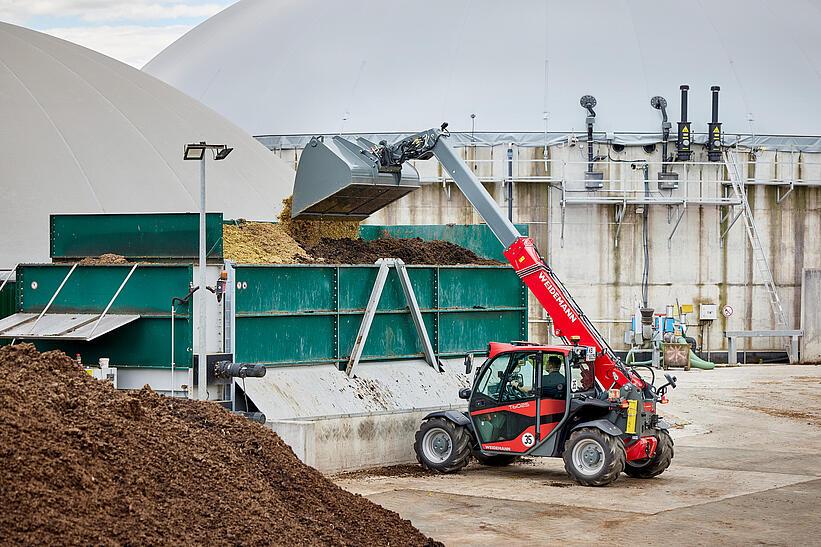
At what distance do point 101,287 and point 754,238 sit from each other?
23.6 m

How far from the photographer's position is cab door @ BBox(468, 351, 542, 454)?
14945 millimetres

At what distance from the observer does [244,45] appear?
43.2 metres

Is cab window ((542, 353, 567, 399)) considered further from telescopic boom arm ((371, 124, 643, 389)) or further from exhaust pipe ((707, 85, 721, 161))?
exhaust pipe ((707, 85, 721, 161))

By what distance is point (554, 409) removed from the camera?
14844 millimetres

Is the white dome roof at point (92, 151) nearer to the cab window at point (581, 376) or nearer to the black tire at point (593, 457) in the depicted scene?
the cab window at point (581, 376)

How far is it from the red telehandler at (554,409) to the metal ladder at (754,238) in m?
19.4

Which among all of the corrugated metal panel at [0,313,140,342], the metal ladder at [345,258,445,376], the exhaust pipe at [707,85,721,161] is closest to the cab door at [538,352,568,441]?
the metal ladder at [345,258,445,376]

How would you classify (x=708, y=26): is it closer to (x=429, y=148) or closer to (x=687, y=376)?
(x=687, y=376)

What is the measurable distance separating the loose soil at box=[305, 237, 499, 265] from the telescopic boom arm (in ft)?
4.23

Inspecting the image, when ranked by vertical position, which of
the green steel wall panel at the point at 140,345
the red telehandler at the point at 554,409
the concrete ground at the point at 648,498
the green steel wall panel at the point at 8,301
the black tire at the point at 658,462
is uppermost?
the green steel wall panel at the point at 8,301

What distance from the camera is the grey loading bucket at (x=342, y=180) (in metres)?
16.9

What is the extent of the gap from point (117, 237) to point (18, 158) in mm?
4429

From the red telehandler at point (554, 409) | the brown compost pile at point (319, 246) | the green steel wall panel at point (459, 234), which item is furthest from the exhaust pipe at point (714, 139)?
the red telehandler at point (554, 409)

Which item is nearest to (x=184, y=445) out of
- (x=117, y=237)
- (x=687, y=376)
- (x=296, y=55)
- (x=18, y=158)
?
(x=117, y=237)
